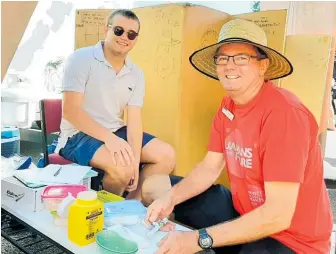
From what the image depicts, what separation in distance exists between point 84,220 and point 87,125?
2.97ft

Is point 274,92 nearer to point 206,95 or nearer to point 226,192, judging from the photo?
point 226,192

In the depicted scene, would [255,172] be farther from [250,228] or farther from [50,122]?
[50,122]

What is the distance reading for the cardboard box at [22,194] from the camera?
126 centimetres

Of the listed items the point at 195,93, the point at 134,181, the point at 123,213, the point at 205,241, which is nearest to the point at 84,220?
the point at 123,213

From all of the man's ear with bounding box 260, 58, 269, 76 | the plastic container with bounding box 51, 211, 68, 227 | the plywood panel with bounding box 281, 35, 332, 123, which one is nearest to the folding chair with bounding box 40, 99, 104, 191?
the plastic container with bounding box 51, 211, 68, 227

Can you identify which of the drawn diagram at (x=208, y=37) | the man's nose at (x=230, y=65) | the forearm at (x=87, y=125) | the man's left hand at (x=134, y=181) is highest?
the drawn diagram at (x=208, y=37)

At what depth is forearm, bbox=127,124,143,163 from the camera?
6.45 feet

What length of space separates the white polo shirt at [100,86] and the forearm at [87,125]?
0.38ft

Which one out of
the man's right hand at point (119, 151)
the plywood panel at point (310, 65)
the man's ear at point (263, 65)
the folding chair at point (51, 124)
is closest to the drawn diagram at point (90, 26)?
the folding chair at point (51, 124)

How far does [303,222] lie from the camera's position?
1.12m

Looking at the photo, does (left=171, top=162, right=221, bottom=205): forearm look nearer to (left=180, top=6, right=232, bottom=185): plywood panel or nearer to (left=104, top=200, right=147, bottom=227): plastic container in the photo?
(left=104, top=200, right=147, bottom=227): plastic container

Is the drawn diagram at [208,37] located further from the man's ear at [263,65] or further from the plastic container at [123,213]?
the plastic container at [123,213]

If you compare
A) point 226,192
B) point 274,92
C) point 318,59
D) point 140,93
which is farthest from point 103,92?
point 318,59

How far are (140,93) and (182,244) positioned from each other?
123 centimetres
